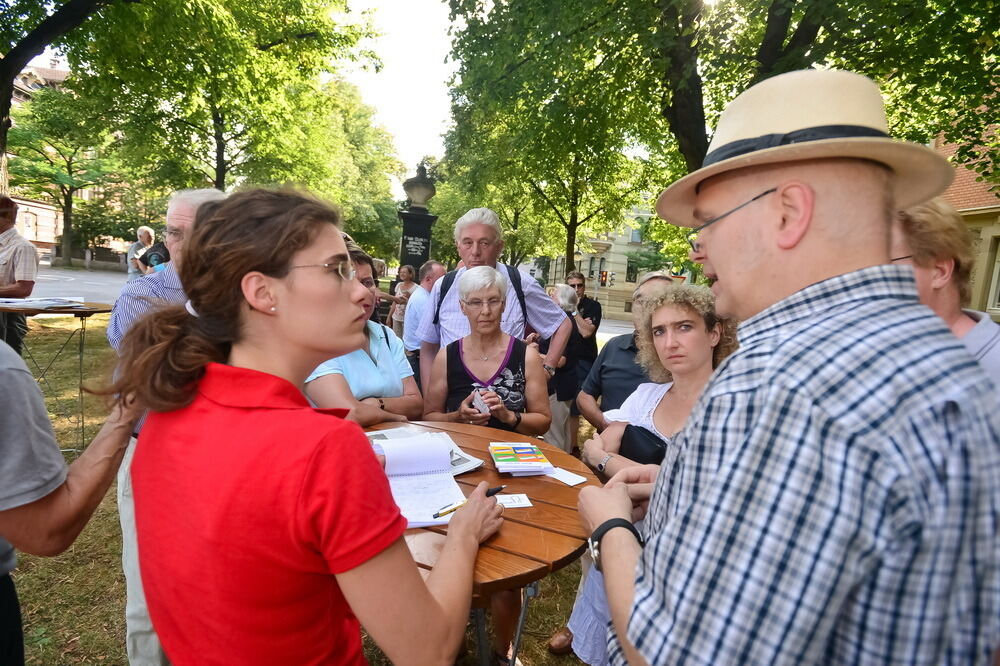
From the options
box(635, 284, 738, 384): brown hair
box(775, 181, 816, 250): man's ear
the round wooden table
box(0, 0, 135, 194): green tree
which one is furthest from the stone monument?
box(775, 181, 816, 250): man's ear

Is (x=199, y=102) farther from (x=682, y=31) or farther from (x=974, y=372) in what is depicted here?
(x=974, y=372)

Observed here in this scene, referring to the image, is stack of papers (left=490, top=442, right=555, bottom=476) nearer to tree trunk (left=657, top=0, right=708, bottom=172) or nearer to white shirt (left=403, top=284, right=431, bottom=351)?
white shirt (left=403, top=284, right=431, bottom=351)

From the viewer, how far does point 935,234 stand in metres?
2.07

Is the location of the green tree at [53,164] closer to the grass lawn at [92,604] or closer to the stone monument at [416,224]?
the stone monument at [416,224]

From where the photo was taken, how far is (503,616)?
2736 mm

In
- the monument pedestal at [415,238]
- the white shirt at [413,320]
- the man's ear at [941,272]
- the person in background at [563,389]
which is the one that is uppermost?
the monument pedestal at [415,238]

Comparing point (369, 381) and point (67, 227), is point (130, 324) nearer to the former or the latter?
point (369, 381)

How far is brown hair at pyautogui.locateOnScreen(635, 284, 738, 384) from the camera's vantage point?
2645 mm

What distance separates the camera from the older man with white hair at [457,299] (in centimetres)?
418

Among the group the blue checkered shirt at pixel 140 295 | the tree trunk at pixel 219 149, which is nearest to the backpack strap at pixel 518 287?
the blue checkered shirt at pixel 140 295

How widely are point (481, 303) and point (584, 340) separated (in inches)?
148

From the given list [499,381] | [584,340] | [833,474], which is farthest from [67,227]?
[833,474]

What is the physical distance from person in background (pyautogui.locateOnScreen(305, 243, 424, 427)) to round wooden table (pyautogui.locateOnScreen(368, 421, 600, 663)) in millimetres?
672

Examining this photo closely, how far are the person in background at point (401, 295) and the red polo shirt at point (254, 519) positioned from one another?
8.63 metres
